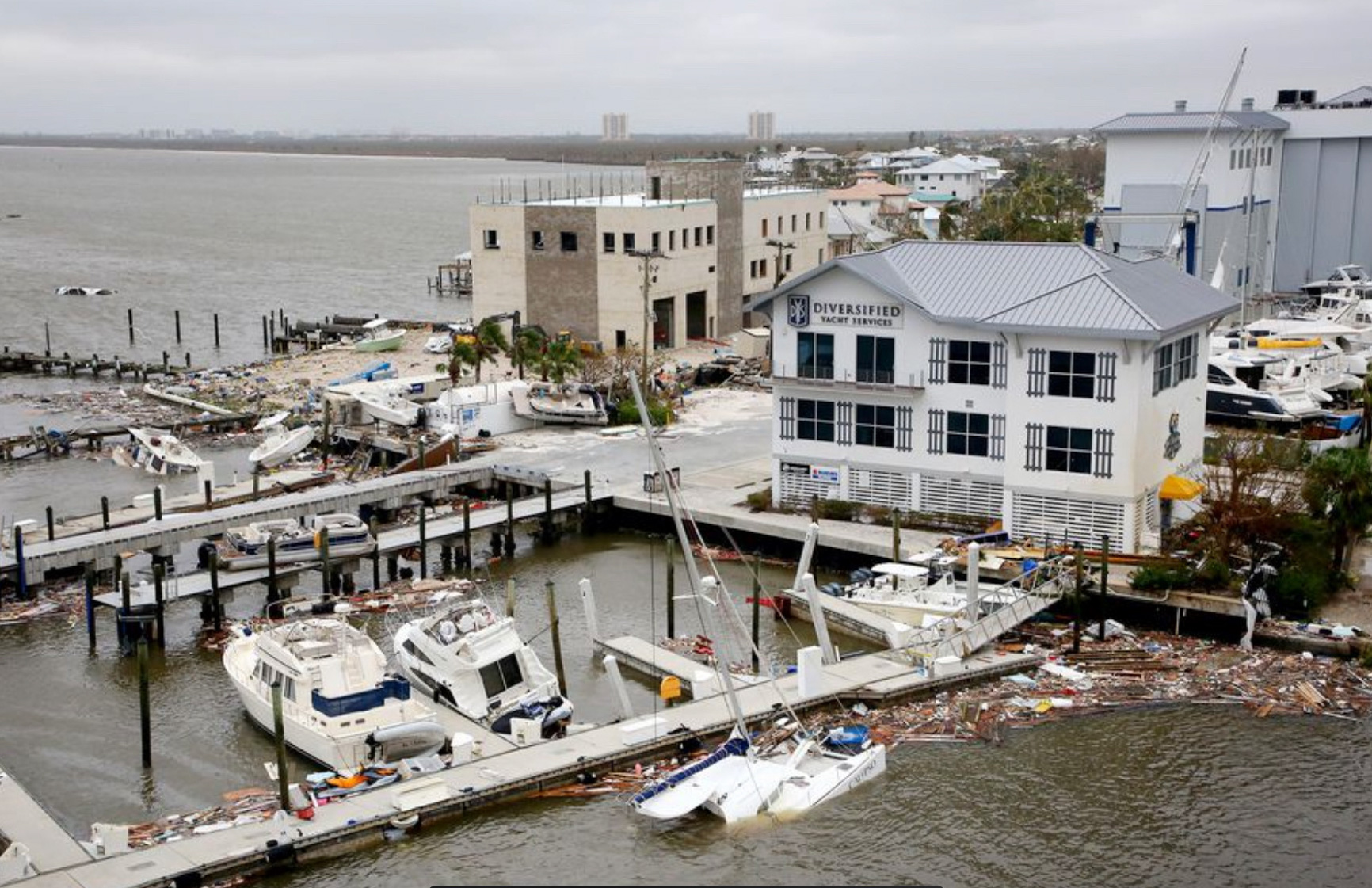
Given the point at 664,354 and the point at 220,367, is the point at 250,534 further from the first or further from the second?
the point at 220,367

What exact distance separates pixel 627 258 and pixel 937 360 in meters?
34.9

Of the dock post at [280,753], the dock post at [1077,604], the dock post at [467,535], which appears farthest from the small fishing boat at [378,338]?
the dock post at [280,753]

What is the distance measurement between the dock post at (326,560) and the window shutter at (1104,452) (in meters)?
19.5

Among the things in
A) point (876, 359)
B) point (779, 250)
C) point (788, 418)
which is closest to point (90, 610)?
point (788, 418)

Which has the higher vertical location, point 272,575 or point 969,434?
point 969,434

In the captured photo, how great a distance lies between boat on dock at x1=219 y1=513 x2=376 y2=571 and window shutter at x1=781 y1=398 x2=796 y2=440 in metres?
11.6

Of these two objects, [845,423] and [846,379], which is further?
[845,423]

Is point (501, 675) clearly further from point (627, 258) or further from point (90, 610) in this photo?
point (627, 258)

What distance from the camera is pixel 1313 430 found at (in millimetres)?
52719

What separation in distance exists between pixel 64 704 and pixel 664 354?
43.4 meters

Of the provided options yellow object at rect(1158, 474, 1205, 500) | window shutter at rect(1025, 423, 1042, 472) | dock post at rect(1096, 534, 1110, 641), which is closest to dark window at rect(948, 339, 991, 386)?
window shutter at rect(1025, 423, 1042, 472)

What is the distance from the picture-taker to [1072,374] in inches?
1564

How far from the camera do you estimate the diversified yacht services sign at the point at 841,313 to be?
42656mm

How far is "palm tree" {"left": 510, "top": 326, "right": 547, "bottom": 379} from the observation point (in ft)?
209
